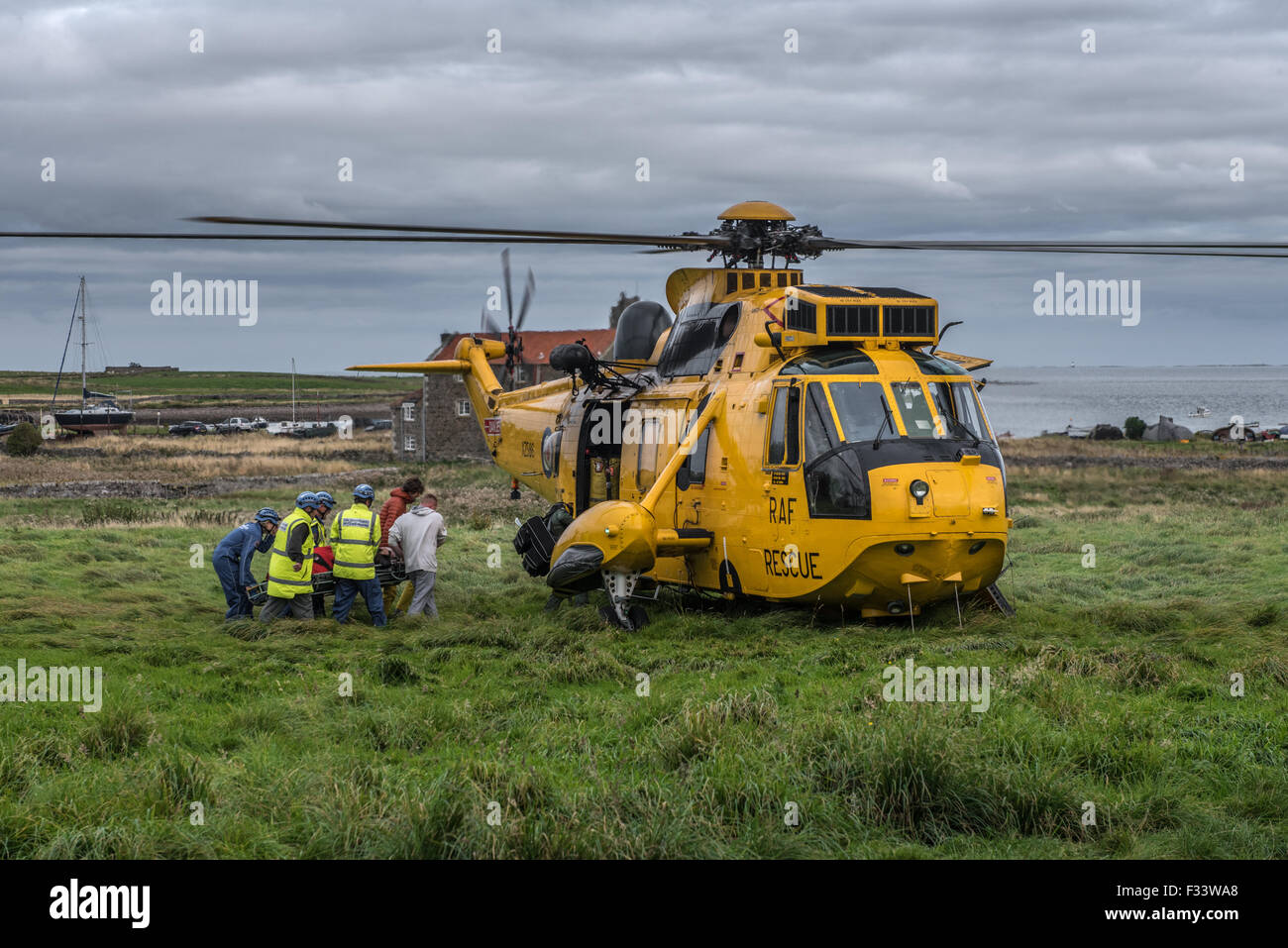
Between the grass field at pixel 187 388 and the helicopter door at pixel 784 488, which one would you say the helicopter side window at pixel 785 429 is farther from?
the grass field at pixel 187 388

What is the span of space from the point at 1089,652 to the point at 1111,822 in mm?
4389

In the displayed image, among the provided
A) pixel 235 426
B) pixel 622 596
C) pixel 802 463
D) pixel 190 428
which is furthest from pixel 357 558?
pixel 235 426

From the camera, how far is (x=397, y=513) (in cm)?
1634

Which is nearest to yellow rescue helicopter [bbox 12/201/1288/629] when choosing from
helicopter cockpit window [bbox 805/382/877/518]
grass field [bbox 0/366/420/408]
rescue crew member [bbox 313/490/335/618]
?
helicopter cockpit window [bbox 805/382/877/518]

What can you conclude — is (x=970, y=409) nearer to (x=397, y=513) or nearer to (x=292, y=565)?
(x=397, y=513)

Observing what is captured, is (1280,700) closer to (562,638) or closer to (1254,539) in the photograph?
(562,638)

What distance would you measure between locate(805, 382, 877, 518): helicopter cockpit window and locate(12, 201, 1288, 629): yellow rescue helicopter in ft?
0.05

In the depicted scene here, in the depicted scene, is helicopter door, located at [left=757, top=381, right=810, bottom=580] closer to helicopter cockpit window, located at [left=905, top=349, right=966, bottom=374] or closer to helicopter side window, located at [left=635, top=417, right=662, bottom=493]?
helicopter cockpit window, located at [left=905, top=349, right=966, bottom=374]

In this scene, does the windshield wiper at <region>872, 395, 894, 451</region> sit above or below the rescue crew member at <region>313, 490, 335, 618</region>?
above

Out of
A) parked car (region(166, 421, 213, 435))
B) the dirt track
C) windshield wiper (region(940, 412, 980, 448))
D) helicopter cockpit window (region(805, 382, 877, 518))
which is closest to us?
helicopter cockpit window (region(805, 382, 877, 518))

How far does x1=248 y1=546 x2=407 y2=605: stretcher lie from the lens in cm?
1466

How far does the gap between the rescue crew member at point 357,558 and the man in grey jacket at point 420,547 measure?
1.96ft

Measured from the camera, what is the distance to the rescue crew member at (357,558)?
14.0m

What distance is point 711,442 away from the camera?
45.8 feet
